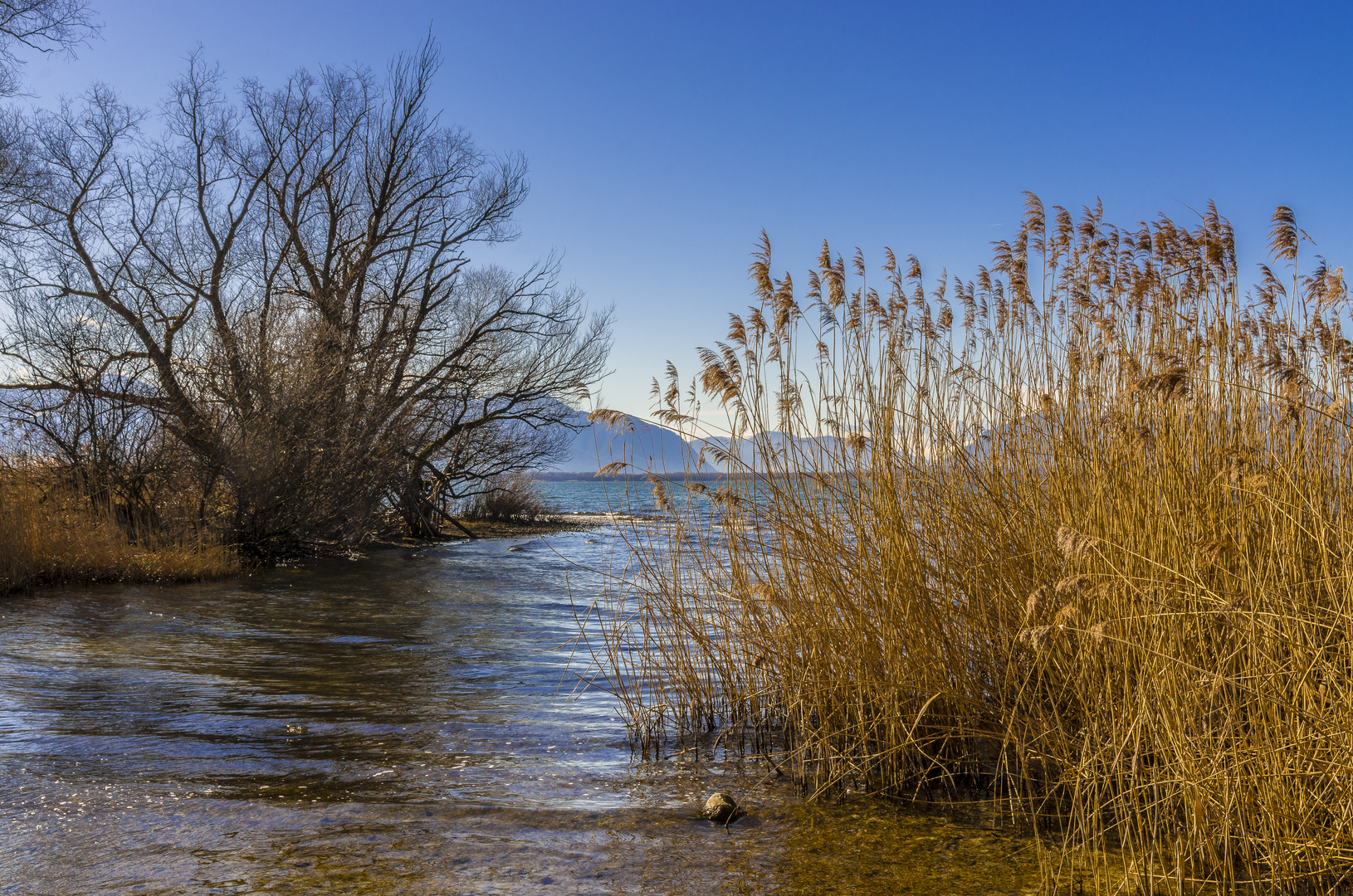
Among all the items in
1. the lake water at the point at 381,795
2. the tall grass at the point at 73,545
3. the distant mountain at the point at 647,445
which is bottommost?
the lake water at the point at 381,795

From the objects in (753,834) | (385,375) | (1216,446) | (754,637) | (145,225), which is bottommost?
(753,834)

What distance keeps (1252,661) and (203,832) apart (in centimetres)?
377

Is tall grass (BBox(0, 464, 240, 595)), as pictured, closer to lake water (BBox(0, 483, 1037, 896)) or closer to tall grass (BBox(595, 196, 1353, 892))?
lake water (BBox(0, 483, 1037, 896))

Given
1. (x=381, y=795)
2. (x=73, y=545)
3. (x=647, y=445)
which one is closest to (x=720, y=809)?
(x=381, y=795)

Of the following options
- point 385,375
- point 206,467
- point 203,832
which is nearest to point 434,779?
point 203,832

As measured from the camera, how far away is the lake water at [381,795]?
286 cm

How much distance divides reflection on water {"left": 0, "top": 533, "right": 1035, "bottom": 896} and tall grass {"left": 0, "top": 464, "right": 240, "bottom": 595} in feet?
11.1

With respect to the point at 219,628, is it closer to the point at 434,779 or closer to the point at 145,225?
the point at 434,779

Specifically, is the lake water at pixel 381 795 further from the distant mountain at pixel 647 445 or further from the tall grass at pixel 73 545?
the tall grass at pixel 73 545

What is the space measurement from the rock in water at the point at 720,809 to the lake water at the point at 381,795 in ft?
0.13

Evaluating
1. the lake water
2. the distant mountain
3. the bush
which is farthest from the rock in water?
the bush

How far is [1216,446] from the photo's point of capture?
354 cm

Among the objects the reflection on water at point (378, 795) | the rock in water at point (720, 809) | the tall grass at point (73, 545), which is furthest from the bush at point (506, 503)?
the rock in water at point (720, 809)

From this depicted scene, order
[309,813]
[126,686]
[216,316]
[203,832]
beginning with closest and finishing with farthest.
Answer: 1. [203,832]
2. [309,813]
3. [126,686]
4. [216,316]
